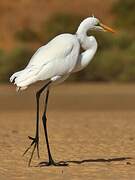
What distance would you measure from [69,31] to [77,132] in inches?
1378

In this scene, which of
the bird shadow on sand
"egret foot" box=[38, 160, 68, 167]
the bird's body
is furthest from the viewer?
the bird shadow on sand

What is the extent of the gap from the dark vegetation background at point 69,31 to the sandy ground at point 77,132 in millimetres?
4297

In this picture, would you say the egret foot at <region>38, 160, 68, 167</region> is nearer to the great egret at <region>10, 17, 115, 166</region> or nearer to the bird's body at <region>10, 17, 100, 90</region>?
the great egret at <region>10, 17, 115, 166</region>

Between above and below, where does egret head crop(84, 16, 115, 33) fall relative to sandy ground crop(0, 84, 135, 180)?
above

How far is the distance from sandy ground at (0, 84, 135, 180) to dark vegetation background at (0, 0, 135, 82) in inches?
169

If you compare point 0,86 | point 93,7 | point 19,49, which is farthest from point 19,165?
point 93,7

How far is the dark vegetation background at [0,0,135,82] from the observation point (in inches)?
1567

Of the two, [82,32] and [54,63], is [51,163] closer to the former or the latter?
[54,63]

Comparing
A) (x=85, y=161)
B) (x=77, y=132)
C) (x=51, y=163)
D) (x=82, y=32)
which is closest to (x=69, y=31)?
(x=77, y=132)

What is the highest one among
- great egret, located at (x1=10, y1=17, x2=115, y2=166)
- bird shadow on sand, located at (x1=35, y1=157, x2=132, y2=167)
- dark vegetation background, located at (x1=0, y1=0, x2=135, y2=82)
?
great egret, located at (x1=10, y1=17, x2=115, y2=166)

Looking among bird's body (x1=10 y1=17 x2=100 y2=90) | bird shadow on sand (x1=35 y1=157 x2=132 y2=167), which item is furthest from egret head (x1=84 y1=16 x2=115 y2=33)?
bird shadow on sand (x1=35 y1=157 x2=132 y2=167)

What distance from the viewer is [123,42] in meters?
48.6

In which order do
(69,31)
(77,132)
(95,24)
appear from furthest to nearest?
(69,31) < (77,132) < (95,24)

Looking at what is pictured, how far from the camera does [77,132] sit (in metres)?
17.8
